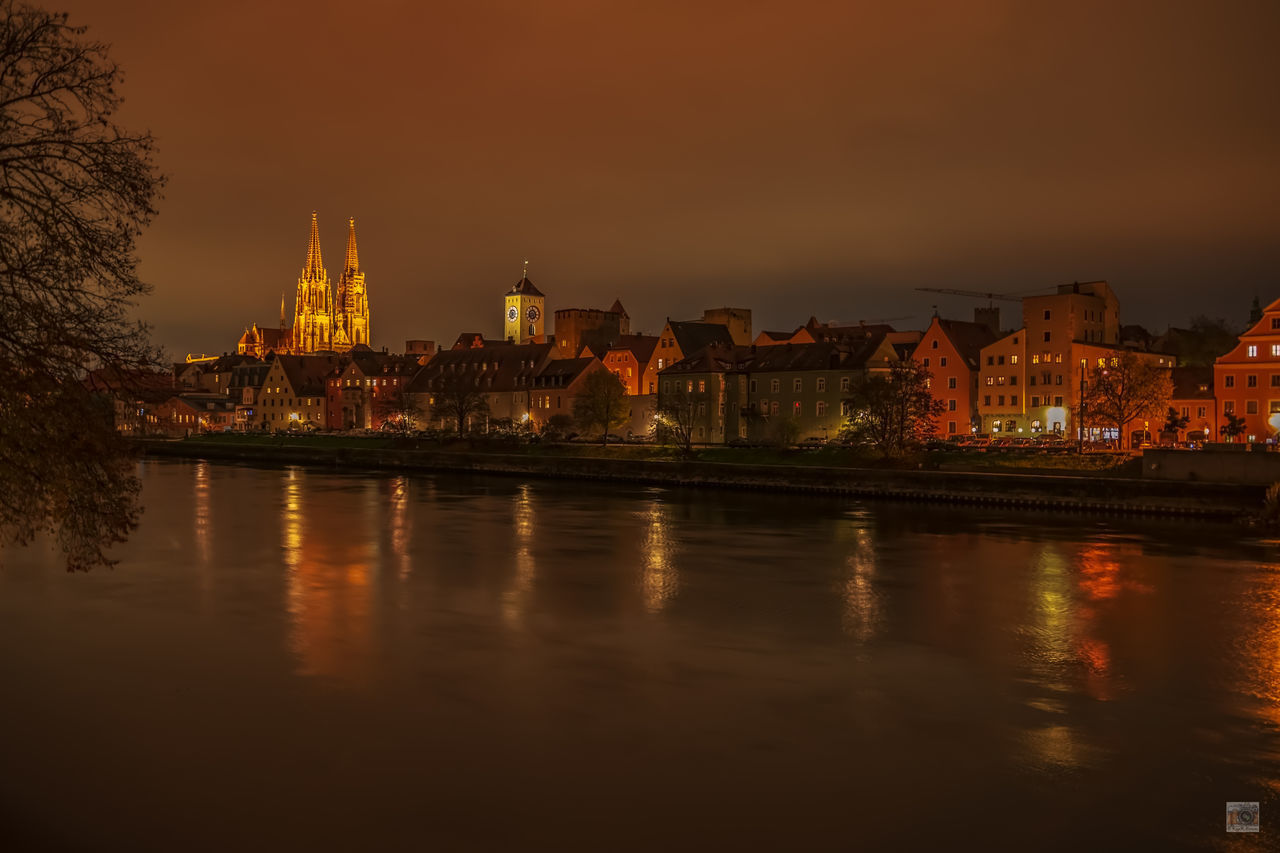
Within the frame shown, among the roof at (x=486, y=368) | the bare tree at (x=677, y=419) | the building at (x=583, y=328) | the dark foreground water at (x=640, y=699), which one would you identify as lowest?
the dark foreground water at (x=640, y=699)

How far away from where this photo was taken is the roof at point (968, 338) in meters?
78.6

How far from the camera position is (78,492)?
11438mm

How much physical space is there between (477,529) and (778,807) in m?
30.5

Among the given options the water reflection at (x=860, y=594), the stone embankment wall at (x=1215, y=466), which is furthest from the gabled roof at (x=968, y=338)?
the water reflection at (x=860, y=594)

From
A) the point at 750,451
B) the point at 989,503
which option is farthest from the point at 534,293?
the point at 989,503

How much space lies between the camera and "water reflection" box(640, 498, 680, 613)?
2733 centimetres

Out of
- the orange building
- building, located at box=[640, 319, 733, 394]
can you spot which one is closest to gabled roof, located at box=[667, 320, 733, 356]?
building, located at box=[640, 319, 733, 394]

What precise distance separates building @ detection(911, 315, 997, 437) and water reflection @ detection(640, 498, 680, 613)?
123 feet

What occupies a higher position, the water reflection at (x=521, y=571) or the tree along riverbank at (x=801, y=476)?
the tree along riverbank at (x=801, y=476)

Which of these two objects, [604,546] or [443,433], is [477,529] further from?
[443,433]

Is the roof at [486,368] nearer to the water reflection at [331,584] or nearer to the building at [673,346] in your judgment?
the building at [673,346]

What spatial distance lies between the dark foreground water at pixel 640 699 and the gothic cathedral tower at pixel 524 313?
135151 millimetres

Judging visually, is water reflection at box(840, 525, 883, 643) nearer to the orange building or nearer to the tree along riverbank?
the tree along riverbank

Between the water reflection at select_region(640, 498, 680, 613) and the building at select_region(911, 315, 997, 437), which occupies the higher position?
the building at select_region(911, 315, 997, 437)
